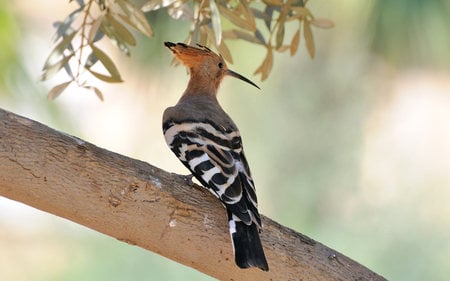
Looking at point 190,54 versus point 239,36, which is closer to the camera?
point 239,36

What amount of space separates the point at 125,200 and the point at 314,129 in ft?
9.52

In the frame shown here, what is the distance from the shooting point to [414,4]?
3.35 metres

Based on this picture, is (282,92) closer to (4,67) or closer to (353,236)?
(353,236)

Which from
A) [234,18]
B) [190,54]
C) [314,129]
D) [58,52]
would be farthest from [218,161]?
[314,129]

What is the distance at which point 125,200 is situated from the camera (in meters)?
1.73

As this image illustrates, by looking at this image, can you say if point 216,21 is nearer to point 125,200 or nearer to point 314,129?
point 125,200

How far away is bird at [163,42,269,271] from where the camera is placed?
178cm

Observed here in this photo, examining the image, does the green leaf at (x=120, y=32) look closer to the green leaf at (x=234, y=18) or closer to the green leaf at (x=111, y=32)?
the green leaf at (x=111, y=32)

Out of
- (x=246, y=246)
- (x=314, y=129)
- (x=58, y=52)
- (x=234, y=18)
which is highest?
(x=234, y=18)

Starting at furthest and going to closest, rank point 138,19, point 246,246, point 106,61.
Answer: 1. point 106,61
2. point 138,19
3. point 246,246

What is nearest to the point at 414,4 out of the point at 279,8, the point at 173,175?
the point at 279,8

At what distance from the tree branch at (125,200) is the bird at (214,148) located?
0.14ft

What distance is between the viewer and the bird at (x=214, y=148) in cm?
178

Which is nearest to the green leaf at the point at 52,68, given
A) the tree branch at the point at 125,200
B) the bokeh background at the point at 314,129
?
the tree branch at the point at 125,200
